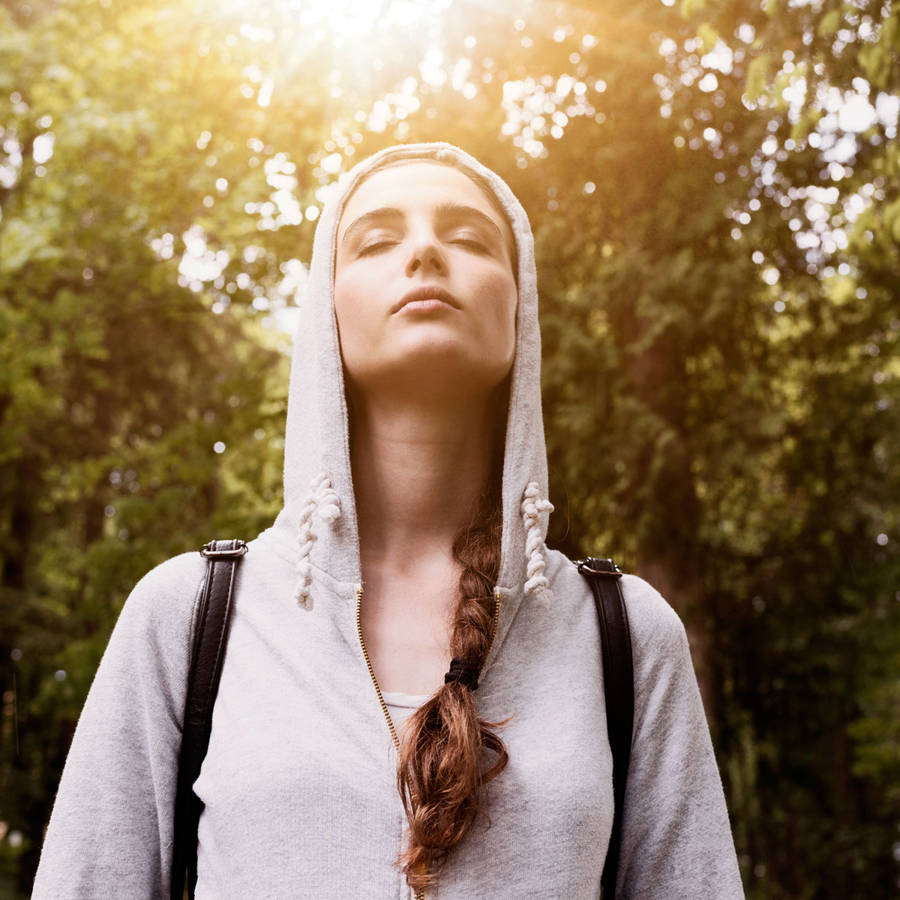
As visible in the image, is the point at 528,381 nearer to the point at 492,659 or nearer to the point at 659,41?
the point at 492,659

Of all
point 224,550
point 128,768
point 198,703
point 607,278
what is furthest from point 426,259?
point 607,278

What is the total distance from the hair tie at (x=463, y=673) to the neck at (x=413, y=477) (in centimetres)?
31

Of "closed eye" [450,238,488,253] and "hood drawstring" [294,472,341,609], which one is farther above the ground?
"closed eye" [450,238,488,253]

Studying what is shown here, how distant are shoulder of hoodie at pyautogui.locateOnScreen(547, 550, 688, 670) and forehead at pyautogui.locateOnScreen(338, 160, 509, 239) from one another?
73cm

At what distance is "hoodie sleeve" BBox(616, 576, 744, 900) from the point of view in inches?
71.2

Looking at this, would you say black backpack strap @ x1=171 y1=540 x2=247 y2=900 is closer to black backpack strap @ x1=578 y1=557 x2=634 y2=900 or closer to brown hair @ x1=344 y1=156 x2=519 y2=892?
brown hair @ x1=344 y1=156 x2=519 y2=892

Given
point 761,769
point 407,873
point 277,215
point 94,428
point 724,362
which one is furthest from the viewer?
point 94,428

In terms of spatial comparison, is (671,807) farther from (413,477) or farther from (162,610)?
(162,610)

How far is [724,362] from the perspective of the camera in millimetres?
7809

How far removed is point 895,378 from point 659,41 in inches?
128

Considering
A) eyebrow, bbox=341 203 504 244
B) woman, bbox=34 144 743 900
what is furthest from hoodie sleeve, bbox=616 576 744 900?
eyebrow, bbox=341 203 504 244

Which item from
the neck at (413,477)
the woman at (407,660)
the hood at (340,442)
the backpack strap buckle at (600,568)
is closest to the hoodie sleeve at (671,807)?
the woman at (407,660)

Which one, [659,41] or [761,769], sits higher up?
[659,41]

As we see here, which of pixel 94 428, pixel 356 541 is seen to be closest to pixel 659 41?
pixel 356 541
